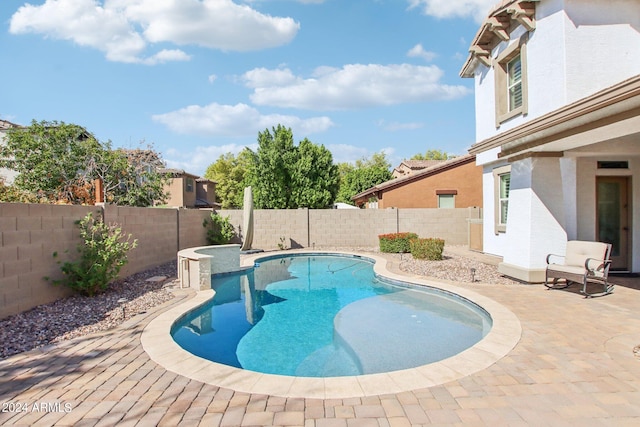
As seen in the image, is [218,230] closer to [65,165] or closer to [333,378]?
[65,165]

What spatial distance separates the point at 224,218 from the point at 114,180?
617 centimetres

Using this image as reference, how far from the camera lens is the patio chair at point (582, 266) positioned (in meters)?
7.33

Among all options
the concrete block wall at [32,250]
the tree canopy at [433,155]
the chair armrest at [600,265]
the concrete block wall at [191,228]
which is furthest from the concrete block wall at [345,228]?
the tree canopy at [433,155]

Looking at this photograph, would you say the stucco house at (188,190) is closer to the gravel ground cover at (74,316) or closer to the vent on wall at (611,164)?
the gravel ground cover at (74,316)

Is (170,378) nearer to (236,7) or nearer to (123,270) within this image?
(123,270)

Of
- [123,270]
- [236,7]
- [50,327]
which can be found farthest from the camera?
[236,7]

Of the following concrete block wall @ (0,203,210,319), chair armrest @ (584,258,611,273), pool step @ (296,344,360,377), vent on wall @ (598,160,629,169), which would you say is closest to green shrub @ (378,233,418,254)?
vent on wall @ (598,160,629,169)

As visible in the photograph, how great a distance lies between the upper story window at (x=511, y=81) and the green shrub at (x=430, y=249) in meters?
4.46

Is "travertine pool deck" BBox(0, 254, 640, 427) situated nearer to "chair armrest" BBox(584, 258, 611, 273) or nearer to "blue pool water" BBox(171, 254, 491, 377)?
"blue pool water" BBox(171, 254, 491, 377)

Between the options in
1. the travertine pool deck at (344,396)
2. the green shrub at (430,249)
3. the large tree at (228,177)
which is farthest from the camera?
the large tree at (228,177)

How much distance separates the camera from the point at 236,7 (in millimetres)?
11961

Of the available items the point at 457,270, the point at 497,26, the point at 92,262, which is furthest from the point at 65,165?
the point at 497,26

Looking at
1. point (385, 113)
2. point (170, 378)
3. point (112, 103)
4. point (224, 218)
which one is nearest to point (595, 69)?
point (170, 378)

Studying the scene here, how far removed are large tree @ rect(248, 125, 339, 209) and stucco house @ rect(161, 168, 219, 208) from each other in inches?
326
